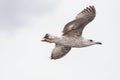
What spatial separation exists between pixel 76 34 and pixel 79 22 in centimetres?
85

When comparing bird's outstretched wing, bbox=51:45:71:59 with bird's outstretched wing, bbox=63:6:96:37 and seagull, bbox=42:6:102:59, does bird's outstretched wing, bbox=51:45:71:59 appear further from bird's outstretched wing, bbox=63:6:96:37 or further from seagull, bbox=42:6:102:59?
bird's outstretched wing, bbox=63:6:96:37

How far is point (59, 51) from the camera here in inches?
1638

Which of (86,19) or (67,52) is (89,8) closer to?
(86,19)

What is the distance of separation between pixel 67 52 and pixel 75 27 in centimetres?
233

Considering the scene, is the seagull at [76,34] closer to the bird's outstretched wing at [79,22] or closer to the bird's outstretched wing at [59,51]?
the bird's outstretched wing at [79,22]

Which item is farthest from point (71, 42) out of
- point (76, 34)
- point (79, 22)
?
point (79, 22)

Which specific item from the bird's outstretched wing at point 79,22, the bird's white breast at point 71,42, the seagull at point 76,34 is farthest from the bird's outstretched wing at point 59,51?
the bird's white breast at point 71,42

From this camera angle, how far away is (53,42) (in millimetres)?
38906

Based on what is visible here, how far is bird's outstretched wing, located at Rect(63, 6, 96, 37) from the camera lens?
131 ft

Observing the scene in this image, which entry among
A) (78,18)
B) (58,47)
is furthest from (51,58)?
(78,18)

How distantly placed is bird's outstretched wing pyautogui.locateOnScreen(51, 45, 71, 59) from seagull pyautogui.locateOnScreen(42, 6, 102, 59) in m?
1.13

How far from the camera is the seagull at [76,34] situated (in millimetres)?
38844

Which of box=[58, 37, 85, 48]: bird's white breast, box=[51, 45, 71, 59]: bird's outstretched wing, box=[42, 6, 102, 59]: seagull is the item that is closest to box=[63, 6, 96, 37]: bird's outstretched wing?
box=[42, 6, 102, 59]: seagull

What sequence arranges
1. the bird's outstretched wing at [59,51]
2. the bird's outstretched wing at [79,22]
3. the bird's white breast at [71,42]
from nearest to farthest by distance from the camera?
the bird's white breast at [71,42], the bird's outstretched wing at [79,22], the bird's outstretched wing at [59,51]
